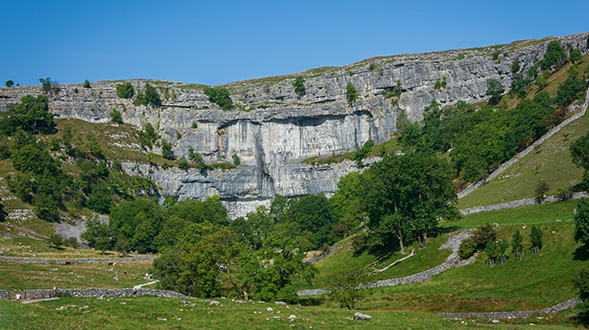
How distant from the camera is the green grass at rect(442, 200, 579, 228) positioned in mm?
49750

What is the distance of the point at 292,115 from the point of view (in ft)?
447

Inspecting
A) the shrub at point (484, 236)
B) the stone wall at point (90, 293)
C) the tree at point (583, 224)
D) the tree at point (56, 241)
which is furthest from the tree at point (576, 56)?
the tree at point (56, 241)

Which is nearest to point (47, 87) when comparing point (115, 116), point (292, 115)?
point (115, 116)

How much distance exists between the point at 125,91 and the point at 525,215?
120 metres

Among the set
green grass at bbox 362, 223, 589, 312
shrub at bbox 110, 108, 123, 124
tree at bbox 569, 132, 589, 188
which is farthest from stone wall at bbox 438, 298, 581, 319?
shrub at bbox 110, 108, 123, 124

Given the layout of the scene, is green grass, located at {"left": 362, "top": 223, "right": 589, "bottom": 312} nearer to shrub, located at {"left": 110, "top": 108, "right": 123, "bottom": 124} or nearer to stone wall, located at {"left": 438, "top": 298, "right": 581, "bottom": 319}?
stone wall, located at {"left": 438, "top": 298, "right": 581, "bottom": 319}

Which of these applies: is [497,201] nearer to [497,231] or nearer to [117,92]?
[497,231]

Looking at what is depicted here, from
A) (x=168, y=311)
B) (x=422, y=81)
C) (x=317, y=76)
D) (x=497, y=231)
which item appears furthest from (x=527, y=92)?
(x=168, y=311)

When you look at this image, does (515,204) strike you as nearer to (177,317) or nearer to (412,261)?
(412,261)

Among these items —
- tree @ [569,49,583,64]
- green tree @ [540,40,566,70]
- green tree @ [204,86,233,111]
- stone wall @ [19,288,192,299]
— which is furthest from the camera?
green tree @ [204,86,233,111]

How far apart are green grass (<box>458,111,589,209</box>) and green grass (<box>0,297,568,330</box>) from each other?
38511 millimetres

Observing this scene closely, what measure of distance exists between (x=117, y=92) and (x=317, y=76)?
6129cm

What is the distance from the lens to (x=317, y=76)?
5650 inches

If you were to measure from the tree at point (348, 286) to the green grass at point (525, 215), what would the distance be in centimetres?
1985
